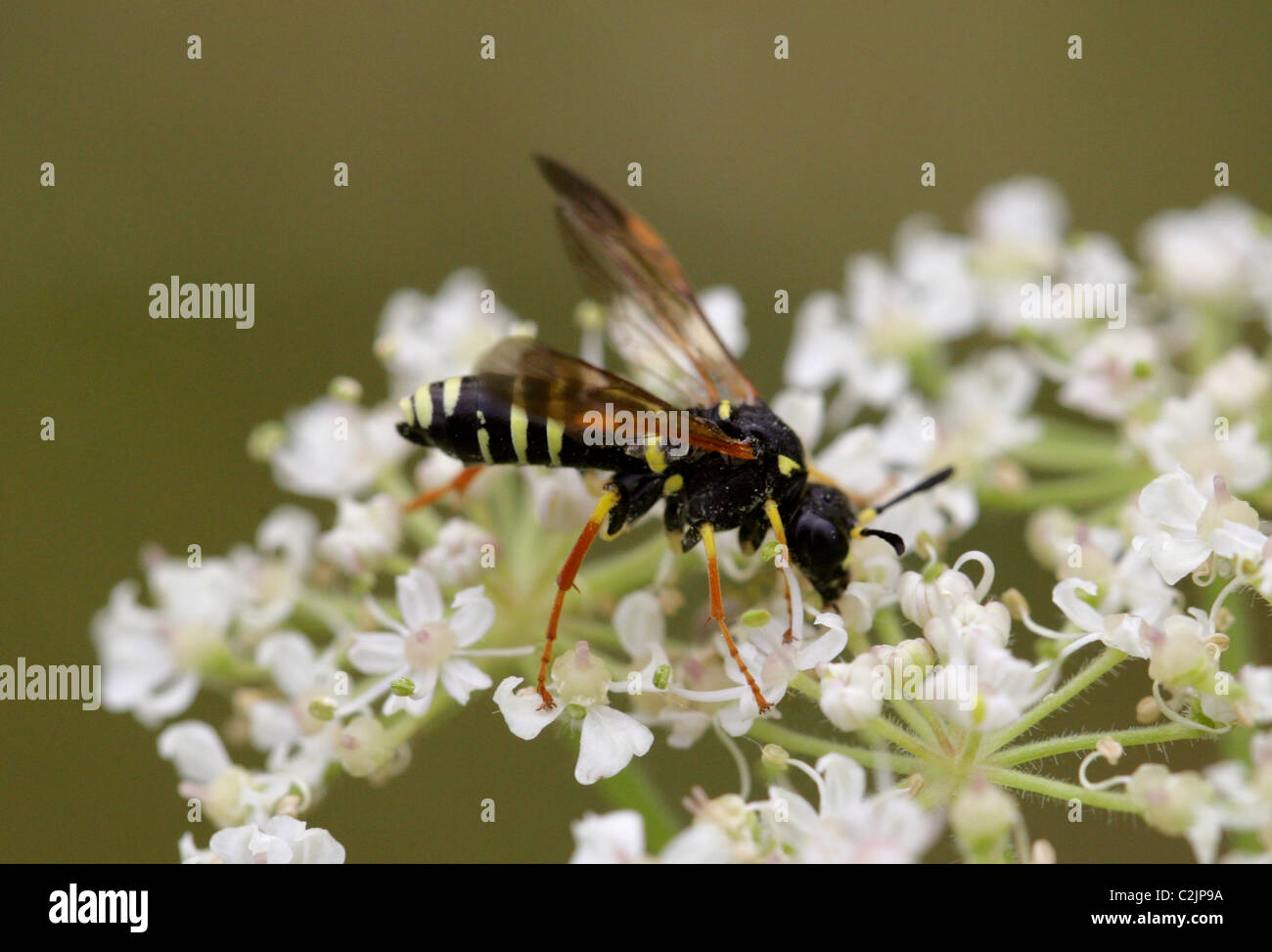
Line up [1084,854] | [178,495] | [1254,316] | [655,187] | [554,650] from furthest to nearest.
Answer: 1. [655,187]
2. [178,495]
3. [1084,854]
4. [1254,316]
5. [554,650]

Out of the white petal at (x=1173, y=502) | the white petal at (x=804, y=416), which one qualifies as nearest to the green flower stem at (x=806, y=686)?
the white petal at (x=1173, y=502)

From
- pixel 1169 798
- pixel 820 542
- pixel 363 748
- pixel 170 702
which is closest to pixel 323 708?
pixel 363 748

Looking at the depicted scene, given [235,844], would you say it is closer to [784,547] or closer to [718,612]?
[718,612]

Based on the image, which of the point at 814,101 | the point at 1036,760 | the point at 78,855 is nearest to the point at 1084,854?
the point at 1036,760

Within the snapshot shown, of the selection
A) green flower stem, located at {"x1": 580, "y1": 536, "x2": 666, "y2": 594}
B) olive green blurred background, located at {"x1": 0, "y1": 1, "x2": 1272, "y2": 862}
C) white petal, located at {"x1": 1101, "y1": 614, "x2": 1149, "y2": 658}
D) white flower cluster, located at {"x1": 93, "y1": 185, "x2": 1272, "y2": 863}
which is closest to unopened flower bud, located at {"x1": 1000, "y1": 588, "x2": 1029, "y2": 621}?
white flower cluster, located at {"x1": 93, "y1": 185, "x2": 1272, "y2": 863}

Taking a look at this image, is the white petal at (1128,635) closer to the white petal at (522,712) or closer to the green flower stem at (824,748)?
the green flower stem at (824,748)

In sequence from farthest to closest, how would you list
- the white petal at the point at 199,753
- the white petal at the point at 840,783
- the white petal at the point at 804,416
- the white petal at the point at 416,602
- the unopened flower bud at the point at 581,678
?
the white petal at the point at 804,416 < the white petal at the point at 199,753 < the white petal at the point at 416,602 < the unopened flower bud at the point at 581,678 < the white petal at the point at 840,783

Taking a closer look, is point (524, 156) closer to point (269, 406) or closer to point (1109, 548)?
point (269, 406)
